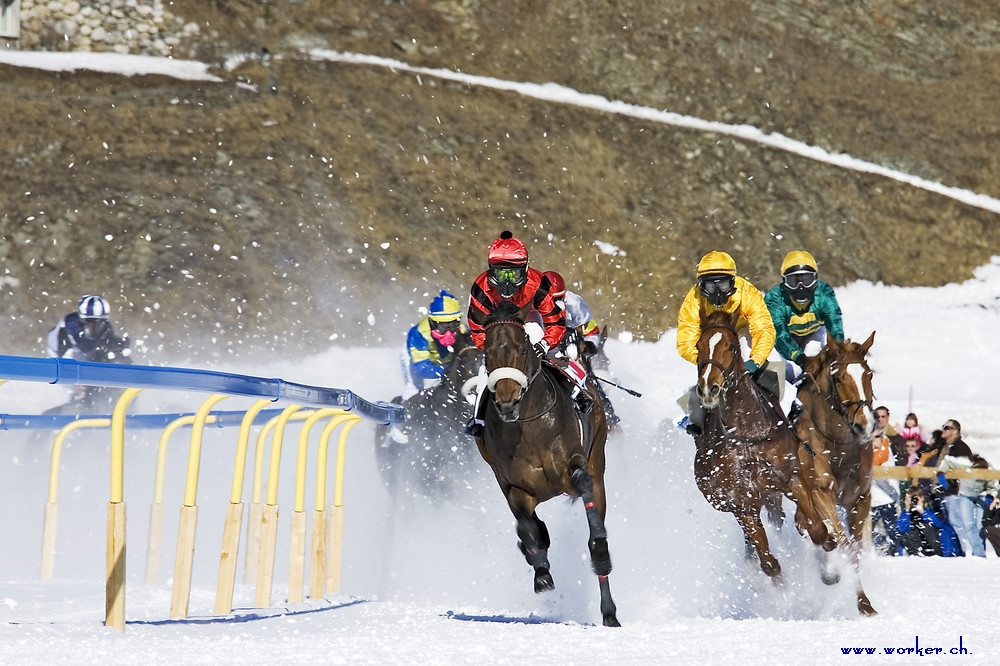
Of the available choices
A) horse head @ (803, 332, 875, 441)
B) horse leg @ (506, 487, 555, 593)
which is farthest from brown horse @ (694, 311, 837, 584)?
horse leg @ (506, 487, 555, 593)

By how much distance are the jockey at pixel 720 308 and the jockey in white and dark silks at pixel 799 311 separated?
65cm

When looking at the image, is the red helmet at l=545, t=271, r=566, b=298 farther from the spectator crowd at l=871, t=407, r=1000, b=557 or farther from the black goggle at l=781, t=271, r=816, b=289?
the spectator crowd at l=871, t=407, r=1000, b=557

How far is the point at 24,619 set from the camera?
22.7 feet

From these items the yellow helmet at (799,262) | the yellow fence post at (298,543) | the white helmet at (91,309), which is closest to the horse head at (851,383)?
the yellow helmet at (799,262)

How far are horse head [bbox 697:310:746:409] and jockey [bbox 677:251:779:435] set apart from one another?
0.28 m

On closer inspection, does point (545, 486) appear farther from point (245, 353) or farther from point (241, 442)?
point (245, 353)

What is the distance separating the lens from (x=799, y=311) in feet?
33.7

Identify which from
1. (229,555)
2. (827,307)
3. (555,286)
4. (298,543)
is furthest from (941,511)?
(229,555)

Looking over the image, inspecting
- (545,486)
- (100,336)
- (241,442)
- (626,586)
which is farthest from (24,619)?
(100,336)

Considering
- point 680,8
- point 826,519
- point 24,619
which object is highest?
point 680,8

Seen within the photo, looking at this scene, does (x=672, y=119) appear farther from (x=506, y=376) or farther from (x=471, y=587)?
(x=506, y=376)

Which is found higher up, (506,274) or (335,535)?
(506,274)

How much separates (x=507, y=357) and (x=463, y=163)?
2284cm

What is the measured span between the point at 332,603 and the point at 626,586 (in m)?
2.10
